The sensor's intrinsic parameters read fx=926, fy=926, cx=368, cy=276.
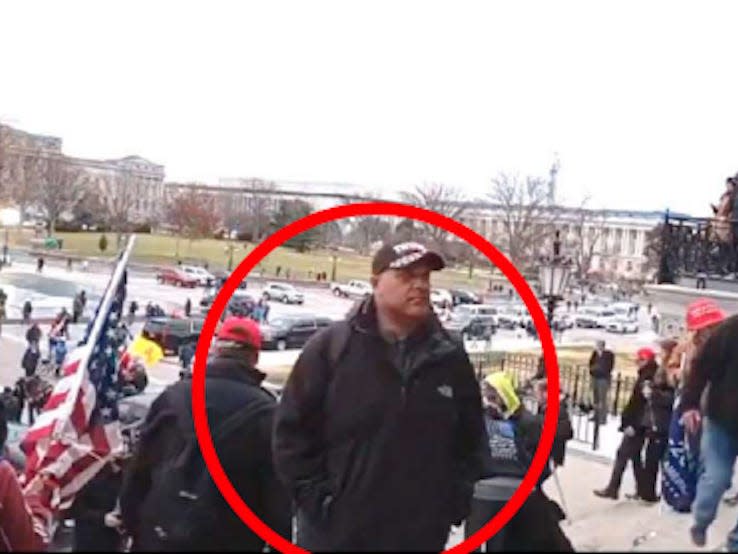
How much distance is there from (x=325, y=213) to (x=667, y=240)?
31.5 feet

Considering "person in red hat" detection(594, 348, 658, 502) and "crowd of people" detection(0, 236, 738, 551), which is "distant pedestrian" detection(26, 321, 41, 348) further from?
"crowd of people" detection(0, 236, 738, 551)

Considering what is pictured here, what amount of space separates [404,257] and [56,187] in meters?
36.3

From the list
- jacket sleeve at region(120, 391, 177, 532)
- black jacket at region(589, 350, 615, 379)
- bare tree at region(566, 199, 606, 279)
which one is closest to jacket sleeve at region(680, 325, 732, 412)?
jacket sleeve at region(120, 391, 177, 532)

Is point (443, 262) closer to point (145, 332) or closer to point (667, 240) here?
point (145, 332)

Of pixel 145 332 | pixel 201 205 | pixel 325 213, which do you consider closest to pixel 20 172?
pixel 201 205

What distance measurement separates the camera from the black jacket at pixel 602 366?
13499 millimetres

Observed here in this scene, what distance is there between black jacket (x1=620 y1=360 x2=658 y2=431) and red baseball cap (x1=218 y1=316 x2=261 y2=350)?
5.40 m

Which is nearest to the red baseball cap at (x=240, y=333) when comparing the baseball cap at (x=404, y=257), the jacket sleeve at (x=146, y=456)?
the jacket sleeve at (x=146, y=456)

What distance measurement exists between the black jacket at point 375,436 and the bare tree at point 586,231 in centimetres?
5066

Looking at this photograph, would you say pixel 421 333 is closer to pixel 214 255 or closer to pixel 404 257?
pixel 404 257

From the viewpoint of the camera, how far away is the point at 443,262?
2.51 meters

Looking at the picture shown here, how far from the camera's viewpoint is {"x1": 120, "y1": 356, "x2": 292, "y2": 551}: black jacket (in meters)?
2.79

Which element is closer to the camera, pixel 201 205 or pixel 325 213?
pixel 325 213

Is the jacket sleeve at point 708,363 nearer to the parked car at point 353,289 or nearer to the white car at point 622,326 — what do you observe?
the parked car at point 353,289
